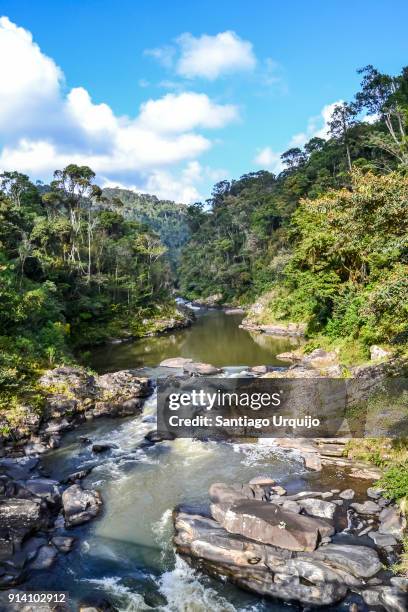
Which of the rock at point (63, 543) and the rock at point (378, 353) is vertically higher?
the rock at point (378, 353)

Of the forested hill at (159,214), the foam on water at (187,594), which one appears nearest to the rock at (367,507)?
the foam on water at (187,594)

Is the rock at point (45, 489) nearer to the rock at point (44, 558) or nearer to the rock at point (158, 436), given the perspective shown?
the rock at point (44, 558)

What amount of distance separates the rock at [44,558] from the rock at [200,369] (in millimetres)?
16543

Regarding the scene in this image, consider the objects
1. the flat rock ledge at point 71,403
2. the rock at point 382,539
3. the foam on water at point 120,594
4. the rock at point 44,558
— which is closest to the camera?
the foam on water at point 120,594

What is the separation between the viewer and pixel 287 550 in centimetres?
970

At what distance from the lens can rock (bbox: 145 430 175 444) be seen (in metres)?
17.8

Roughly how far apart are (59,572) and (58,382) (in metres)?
12.2

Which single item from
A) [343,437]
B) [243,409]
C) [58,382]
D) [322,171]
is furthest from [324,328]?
[322,171]

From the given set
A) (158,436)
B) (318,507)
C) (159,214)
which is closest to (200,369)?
(158,436)

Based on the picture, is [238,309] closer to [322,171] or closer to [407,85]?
[322,171]

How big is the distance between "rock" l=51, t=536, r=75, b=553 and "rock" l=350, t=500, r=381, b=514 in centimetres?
777

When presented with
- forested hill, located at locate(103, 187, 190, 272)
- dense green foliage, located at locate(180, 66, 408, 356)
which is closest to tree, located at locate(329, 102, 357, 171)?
dense green foliage, located at locate(180, 66, 408, 356)

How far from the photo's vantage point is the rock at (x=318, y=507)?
37.3ft

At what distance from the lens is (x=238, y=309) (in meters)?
69.7
